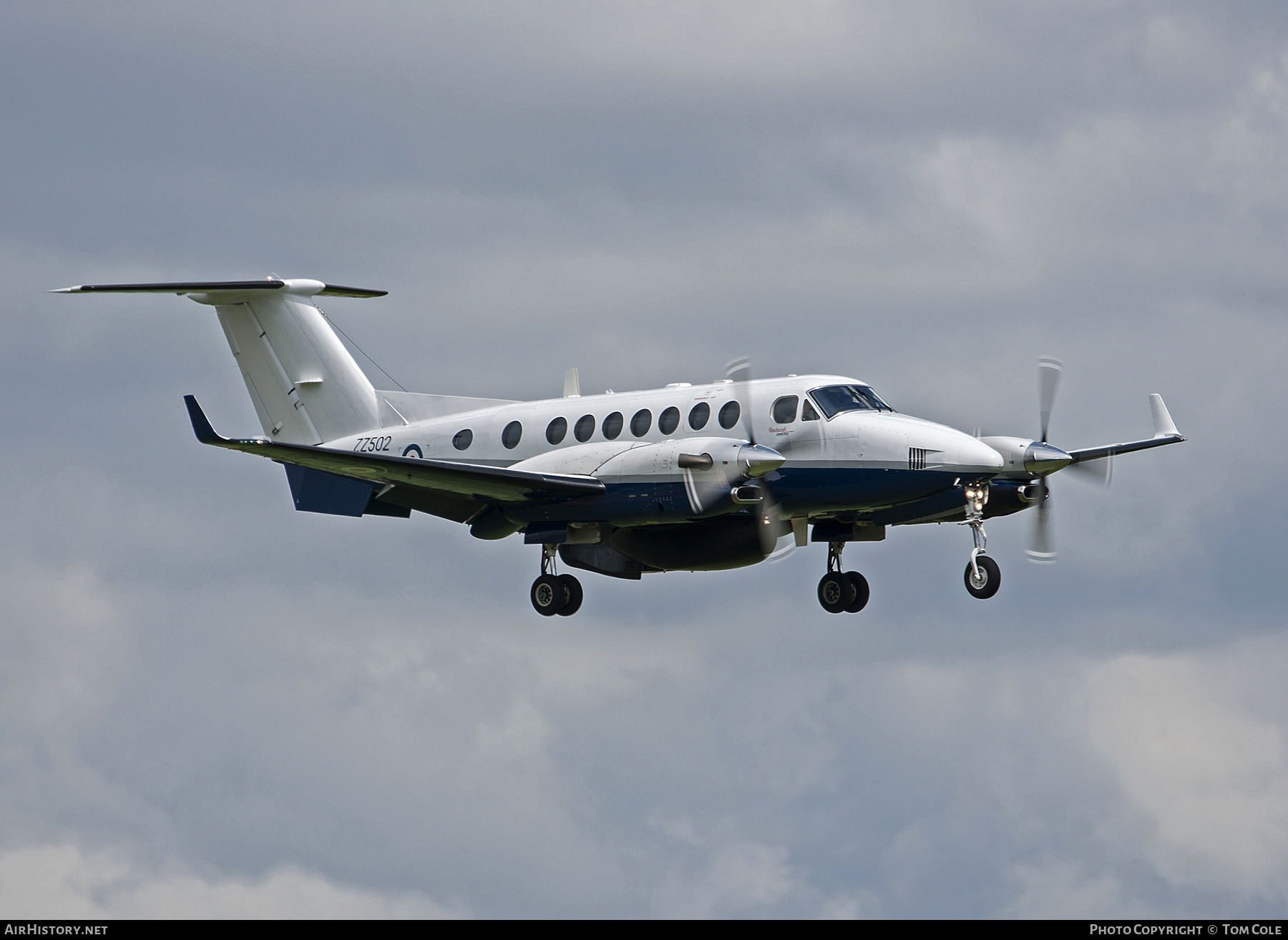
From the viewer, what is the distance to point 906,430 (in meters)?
25.7

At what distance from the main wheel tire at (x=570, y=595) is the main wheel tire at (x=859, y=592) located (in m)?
4.95

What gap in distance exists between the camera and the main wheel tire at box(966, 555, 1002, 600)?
84.4ft

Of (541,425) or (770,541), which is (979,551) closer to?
(770,541)

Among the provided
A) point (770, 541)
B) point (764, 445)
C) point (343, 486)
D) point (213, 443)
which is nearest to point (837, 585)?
point (770, 541)

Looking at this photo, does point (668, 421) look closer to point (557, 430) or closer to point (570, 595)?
point (557, 430)

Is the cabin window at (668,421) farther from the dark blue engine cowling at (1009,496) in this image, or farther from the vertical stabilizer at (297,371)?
the vertical stabilizer at (297,371)

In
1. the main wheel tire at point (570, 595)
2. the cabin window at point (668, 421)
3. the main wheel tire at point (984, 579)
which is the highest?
the cabin window at point (668, 421)

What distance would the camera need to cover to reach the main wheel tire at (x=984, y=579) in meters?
25.7

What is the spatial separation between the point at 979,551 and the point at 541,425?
8369 mm

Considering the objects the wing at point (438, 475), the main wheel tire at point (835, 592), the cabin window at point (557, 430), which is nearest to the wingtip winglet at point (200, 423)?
the wing at point (438, 475)

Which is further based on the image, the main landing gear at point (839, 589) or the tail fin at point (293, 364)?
the tail fin at point (293, 364)

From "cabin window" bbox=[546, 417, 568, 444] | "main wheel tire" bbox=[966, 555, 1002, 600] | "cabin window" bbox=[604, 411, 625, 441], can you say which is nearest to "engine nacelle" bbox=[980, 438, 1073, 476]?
"main wheel tire" bbox=[966, 555, 1002, 600]

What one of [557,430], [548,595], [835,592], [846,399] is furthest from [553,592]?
[846,399]

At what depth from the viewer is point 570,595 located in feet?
94.8
